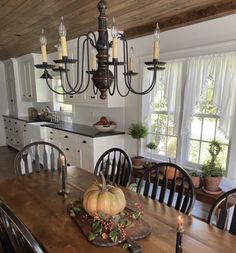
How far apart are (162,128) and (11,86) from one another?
486 cm

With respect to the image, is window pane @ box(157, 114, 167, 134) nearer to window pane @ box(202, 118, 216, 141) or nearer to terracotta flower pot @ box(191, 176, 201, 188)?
window pane @ box(202, 118, 216, 141)

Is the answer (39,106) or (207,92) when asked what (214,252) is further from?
(39,106)

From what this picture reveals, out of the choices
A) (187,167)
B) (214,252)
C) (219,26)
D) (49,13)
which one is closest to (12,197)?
(214,252)

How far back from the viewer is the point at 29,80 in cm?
545

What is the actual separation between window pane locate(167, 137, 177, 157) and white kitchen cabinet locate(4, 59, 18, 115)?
4.68m

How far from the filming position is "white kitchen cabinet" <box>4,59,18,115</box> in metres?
6.02

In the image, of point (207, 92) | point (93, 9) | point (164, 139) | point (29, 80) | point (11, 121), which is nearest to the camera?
point (93, 9)

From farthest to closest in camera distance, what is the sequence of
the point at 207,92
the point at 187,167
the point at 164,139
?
the point at 164,139, the point at 187,167, the point at 207,92

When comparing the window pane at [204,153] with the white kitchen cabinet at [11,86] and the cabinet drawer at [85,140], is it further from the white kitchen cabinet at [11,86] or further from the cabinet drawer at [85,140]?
the white kitchen cabinet at [11,86]

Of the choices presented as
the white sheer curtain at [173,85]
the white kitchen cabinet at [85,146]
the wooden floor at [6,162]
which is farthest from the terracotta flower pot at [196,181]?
the wooden floor at [6,162]

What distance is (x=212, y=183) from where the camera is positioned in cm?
235

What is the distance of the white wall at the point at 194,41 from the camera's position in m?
2.32

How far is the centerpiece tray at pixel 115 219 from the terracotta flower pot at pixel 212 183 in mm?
1266

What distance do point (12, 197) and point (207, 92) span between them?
2270 mm
